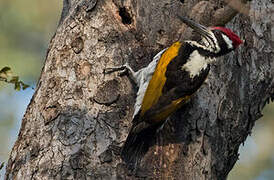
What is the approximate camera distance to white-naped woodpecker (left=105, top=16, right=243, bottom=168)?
11.3 feet

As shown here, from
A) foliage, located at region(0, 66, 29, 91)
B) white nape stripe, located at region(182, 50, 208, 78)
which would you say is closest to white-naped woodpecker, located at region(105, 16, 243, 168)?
white nape stripe, located at region(182, 50, 208, 78)

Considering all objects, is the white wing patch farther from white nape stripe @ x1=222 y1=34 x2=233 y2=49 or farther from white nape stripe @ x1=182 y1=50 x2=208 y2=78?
white nape stripe @ x1=222 y1=34 x2=233 y2=49

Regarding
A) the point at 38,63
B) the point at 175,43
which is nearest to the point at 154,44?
the point at 175,43

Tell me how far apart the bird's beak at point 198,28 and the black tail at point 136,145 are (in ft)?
2.79

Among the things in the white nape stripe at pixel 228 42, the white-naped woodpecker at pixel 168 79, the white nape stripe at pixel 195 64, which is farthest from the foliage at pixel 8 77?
the white nape stripe at pixel 228 42

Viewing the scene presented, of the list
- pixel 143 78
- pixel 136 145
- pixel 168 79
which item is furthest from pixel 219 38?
pixel 136 145

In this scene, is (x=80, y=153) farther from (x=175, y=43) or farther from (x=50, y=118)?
(x=175, y=43)

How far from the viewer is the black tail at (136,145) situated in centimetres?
326

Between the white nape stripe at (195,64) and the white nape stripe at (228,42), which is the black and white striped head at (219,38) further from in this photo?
the white nape stripe at (195,64)

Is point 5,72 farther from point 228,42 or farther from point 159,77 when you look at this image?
point 228,42

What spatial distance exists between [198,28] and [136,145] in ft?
3.63

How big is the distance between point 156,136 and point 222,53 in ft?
3.17

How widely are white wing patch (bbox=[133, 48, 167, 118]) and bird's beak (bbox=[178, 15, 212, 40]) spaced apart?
28cm

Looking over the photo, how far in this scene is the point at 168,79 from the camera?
3814 mm
